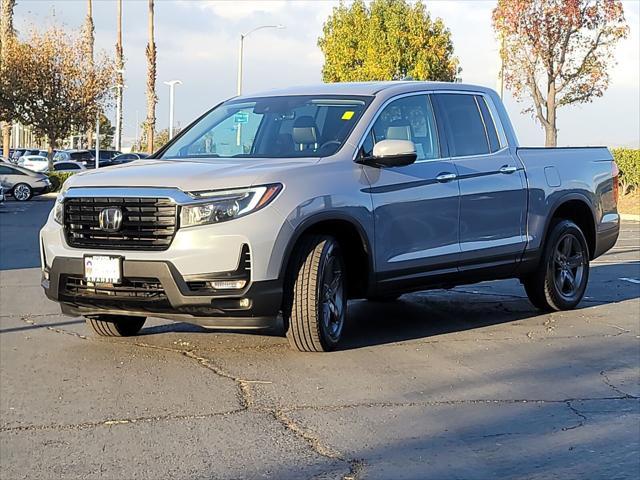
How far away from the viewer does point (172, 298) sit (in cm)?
649

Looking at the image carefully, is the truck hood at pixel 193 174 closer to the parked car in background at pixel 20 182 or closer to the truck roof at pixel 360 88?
the truck roof at pixel 360 88

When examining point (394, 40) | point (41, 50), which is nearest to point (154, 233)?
point (41, 50)

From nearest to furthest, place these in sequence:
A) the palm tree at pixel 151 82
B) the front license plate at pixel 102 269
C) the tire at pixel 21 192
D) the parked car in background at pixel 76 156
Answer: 1. the front license plate at pixel 102 269
2. the tire at pixel 21 192
3. the palm tree at pixel 151 82
4. the parked car in background at pixel 76 156

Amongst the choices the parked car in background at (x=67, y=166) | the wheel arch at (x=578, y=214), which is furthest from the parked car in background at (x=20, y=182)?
the wheel arch at (x=578, y=214)

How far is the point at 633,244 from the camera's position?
17.9 meters

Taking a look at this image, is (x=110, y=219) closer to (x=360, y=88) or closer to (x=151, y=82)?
(x=360, y=88)

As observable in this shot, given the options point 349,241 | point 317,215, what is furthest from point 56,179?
point 317,215

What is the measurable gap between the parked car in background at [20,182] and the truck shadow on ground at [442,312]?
25.3 metres

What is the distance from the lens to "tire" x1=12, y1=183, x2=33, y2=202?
33.5 m

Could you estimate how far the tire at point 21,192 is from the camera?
33.5 metres

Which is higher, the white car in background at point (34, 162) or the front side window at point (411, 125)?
the front side window at point (411, 125)

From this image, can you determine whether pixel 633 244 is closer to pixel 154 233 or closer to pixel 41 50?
pixel 154 233

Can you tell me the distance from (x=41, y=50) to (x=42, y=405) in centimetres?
3875

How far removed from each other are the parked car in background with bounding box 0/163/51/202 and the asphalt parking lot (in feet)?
84.5
